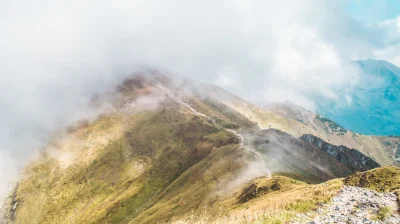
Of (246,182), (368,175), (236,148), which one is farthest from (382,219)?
(236,148)

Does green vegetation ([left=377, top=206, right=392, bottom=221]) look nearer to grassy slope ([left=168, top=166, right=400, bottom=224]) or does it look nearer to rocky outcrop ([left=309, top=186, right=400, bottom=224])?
rocky outcrop ([left=309, top=186, right=400, bottom=224])

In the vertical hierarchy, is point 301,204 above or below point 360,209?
below

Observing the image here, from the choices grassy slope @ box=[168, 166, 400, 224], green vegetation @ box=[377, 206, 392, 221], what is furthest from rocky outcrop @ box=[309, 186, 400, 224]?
grassy slope @ box=[168, 166, 400, 224]

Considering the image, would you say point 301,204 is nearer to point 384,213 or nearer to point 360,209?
point 360,209

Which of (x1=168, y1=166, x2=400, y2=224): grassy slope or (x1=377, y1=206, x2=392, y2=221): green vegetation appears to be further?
(x1=168, y1=166, x2=400, y2=224): grassy slope

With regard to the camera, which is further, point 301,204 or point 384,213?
point 301,204

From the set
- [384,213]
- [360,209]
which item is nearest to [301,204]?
[360,209]

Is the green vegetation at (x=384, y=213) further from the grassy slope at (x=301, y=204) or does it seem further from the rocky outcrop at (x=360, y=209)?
the grassy slope at (x=301, y=204)

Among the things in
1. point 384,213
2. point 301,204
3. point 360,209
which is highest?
point 384,213

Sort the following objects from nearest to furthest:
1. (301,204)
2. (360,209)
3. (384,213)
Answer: (384,213), (360,209), (301,204)

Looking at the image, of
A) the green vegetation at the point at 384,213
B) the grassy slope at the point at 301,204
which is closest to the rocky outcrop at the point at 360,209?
the green vegetation at the point at 384,213

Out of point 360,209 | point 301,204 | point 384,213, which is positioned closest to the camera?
point 384,213

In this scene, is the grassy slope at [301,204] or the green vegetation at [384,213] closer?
the green vegetation at [384,213]

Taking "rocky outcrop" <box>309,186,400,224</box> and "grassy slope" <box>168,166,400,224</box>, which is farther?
"grassy slope" <box>168,166,400,224</box>
